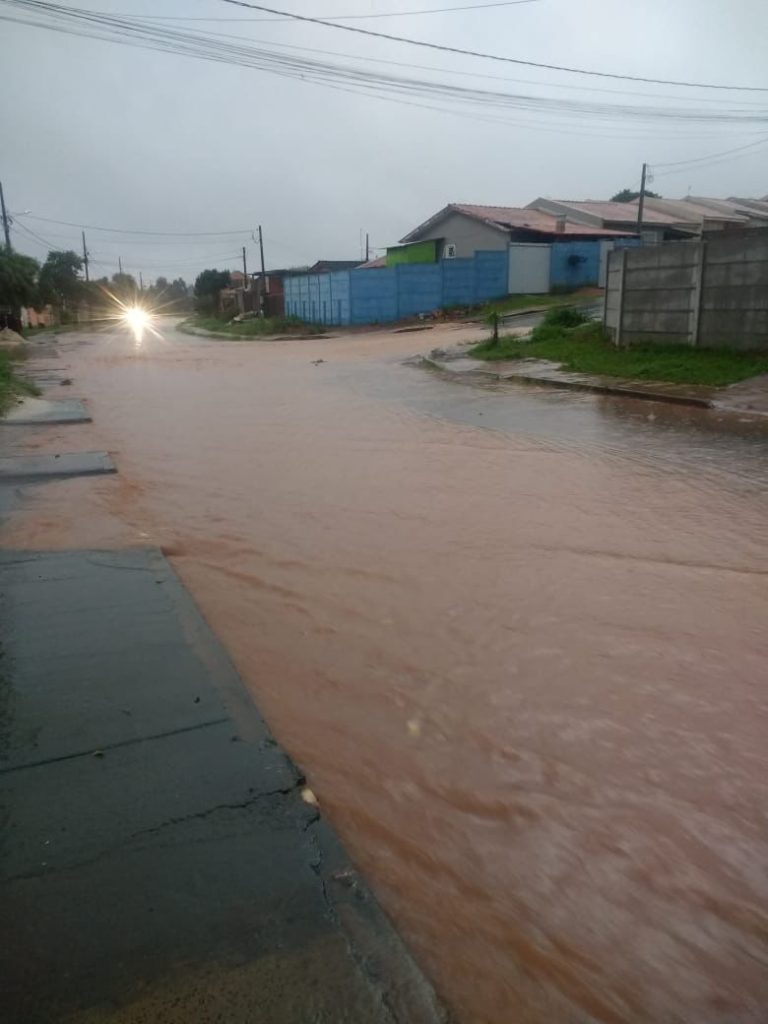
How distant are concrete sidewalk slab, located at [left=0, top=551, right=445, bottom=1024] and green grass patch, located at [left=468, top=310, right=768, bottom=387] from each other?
12.2 m

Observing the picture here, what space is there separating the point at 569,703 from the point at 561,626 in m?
0.91

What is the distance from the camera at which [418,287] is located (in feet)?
125

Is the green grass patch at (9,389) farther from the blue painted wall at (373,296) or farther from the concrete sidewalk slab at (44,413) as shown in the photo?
the blue painted wall at (373,296)

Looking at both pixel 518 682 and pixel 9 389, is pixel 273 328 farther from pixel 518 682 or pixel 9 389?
pixel 518 682

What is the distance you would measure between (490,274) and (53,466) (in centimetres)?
3261

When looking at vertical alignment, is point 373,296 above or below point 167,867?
above

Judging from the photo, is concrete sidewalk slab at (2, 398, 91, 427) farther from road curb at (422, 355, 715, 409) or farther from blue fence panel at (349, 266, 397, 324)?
blue fence panel at (349, 266, 397, 324)

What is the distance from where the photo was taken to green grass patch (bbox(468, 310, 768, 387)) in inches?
533

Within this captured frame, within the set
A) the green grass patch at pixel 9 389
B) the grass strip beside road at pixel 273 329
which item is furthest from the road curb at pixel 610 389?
the grass strip beside road at pixel 273 329

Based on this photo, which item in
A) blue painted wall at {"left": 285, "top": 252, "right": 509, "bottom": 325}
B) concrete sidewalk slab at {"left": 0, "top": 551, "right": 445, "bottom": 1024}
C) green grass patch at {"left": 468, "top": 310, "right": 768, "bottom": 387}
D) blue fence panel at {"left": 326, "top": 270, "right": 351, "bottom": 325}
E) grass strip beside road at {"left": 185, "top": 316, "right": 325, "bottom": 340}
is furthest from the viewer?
grass strip beside road at {"left": 185, "top": 316, "right": 325, "bottom": 340}

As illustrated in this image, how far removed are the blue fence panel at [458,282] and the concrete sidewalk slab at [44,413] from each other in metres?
26.1

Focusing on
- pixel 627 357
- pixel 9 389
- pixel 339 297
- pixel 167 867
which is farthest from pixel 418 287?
pixel 167 867

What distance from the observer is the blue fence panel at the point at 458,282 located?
37531mm

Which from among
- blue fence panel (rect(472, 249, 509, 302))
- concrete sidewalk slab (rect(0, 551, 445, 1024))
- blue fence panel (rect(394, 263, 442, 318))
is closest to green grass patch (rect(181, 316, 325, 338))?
blue fence panel (rect(394, 263, 442, 318))
